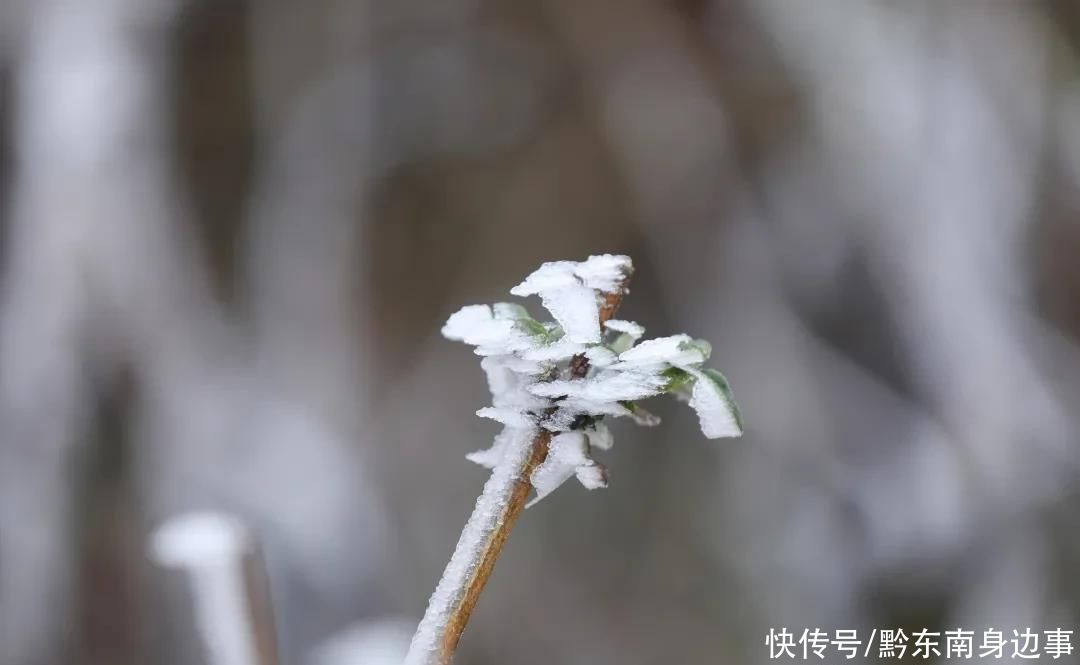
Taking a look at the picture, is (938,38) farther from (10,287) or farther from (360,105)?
(10,287)

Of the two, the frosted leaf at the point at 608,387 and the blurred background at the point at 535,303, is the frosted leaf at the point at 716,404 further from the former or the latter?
the blurred background at the point at 535,303

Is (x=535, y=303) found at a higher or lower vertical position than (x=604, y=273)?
higher

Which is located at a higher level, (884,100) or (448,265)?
(884,100)

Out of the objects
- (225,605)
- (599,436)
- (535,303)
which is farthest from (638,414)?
(535,303)

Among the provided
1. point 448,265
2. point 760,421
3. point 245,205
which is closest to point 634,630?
point 760,421

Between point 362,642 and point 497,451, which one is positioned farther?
Result: point 362,642

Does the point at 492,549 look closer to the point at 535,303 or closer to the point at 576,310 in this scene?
the point at 576,310

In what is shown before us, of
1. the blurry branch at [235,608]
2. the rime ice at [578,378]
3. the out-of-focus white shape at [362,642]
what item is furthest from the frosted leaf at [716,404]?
the out-of-focus white shape at [362,642]
